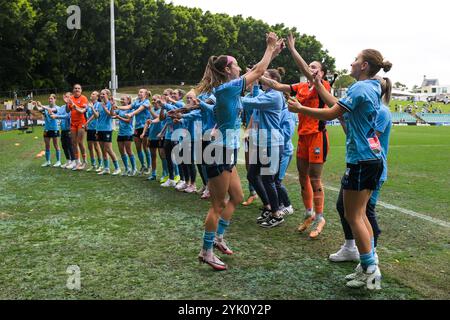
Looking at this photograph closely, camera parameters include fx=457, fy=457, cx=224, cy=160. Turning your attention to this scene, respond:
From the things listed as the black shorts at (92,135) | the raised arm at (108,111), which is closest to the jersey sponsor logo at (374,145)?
the raised arm at (108,111)

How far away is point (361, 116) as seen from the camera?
4148 mm

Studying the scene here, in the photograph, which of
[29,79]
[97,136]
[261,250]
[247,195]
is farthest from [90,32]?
[261,250]

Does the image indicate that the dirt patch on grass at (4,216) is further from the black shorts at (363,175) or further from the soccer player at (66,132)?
the soccer player at (66,132)

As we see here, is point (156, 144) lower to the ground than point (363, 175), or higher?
lower

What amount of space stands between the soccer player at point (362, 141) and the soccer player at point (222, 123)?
736 millimetres

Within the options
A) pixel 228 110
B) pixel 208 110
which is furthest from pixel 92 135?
pixel 228 110

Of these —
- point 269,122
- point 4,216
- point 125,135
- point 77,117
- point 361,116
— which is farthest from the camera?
point 77,117

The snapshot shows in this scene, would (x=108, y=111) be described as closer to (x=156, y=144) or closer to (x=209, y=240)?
(x=156, y=144)

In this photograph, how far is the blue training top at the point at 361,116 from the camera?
4082mm

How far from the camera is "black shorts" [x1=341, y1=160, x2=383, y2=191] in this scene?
4168 mm

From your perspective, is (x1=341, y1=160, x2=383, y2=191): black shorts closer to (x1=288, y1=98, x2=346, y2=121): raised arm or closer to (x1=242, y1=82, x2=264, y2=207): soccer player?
(x1=288, y1=98, x2=346, y2=121): raised arm

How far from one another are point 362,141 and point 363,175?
312 millimetres

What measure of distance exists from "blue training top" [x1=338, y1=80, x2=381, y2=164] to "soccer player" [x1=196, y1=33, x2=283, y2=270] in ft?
3.50

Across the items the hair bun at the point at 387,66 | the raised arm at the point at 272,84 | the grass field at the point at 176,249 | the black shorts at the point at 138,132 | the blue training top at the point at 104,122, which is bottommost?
the grass field at the point at 176,249
